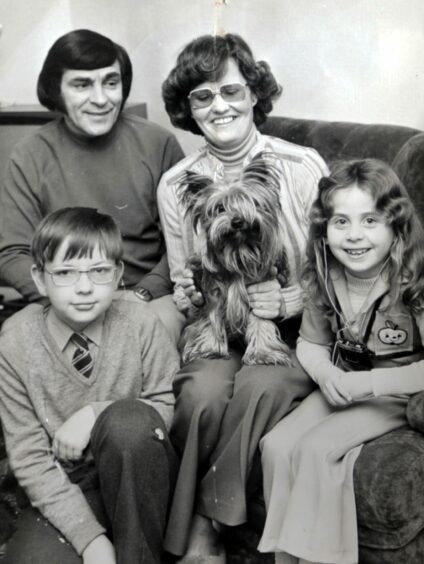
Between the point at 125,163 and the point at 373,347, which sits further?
the point at 125,163

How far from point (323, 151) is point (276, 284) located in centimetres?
64

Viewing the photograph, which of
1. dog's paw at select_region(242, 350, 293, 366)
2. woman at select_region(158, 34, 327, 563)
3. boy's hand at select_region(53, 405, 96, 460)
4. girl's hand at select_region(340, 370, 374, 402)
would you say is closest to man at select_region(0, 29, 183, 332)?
woman at select_region(158, 34, 327, 563)

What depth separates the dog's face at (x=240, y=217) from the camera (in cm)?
170

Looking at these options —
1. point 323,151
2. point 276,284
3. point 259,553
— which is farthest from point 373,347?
point 323,151

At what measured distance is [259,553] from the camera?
65.7 inches

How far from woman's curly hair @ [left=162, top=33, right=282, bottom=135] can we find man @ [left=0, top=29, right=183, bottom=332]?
8.1 inches

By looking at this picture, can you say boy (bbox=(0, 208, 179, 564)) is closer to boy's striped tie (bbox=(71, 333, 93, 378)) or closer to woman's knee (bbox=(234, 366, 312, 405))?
boy's striped tie (bbox=(71, 333, 93, 378))

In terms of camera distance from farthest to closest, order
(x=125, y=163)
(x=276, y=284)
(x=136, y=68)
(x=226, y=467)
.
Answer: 1. (x=136, y=68)
2. (x=125, y=163)
3. (x=276, y=284)
4. (x=226, y=467)

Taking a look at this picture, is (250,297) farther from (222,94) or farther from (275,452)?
(222,94)

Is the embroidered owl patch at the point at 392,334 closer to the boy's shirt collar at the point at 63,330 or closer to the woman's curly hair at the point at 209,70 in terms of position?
the boy's shirt collar at the point at 63,330

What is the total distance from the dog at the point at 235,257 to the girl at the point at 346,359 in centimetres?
10

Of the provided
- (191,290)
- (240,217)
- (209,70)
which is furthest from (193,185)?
(209,70)

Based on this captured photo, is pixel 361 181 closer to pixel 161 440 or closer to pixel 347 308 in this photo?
pixel 347 308

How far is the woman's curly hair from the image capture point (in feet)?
6.39
